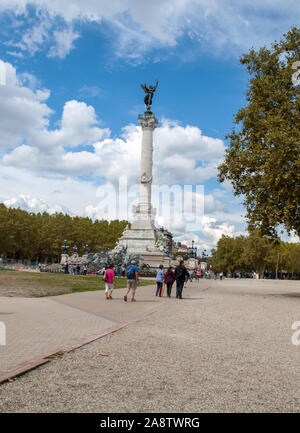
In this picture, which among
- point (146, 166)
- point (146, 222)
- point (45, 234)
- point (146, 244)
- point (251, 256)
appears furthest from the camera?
point (45, 234)

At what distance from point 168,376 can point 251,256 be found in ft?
→ 274

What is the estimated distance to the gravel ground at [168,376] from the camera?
5.06 m

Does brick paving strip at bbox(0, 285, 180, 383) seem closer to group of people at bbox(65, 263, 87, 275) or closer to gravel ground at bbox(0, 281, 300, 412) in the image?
gravel ground at bbox(0, 281, 300, 412)


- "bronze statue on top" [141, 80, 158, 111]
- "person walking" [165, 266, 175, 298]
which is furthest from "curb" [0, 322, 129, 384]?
"bronze statue on top" [141, 80, 158, 111]

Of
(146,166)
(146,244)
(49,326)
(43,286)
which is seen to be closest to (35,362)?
(49,326)

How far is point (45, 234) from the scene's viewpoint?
97.8 m

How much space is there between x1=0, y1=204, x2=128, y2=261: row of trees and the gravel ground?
255 feet

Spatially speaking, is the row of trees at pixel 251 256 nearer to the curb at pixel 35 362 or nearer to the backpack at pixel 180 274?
the backpack at pixel 180 274

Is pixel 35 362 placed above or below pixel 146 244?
below

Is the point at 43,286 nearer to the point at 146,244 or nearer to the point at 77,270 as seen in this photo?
the point at 77,270

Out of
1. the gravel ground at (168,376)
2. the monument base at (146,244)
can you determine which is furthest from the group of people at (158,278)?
the monument base at (146,244)
